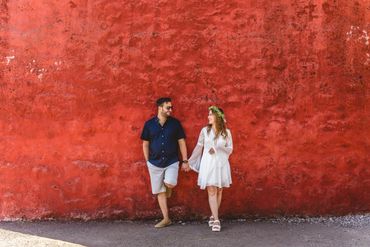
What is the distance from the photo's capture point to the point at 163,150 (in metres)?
6.36

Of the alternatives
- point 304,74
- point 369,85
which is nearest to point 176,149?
point 304,74

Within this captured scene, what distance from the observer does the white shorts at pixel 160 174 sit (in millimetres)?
6363

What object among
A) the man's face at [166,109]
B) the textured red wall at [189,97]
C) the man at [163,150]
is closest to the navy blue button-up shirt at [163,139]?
the man at [163,150]

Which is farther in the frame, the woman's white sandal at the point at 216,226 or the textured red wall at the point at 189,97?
the textured red wall at the point at 189,97

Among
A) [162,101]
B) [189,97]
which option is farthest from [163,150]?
[189,97]

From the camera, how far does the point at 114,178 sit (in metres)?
6.77

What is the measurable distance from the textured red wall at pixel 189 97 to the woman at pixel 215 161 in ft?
1.52

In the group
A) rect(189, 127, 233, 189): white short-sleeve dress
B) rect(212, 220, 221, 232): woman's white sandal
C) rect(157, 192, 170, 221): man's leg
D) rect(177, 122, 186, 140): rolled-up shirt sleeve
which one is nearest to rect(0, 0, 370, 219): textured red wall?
→ rect(177, 122, 186, 140): rolled-up shirt sleeve

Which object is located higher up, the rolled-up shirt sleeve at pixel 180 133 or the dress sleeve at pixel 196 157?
the rolled-up shirt sleeve at pixel 180 133

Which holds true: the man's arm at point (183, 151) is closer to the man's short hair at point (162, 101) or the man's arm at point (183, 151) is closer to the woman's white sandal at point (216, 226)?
the man's short hair at point (162, 101)

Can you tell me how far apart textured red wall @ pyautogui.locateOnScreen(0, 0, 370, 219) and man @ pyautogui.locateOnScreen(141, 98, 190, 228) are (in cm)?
26

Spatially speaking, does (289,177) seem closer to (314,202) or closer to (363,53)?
(314,202)

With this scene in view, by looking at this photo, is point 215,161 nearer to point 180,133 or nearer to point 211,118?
point 211,118

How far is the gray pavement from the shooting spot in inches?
225
